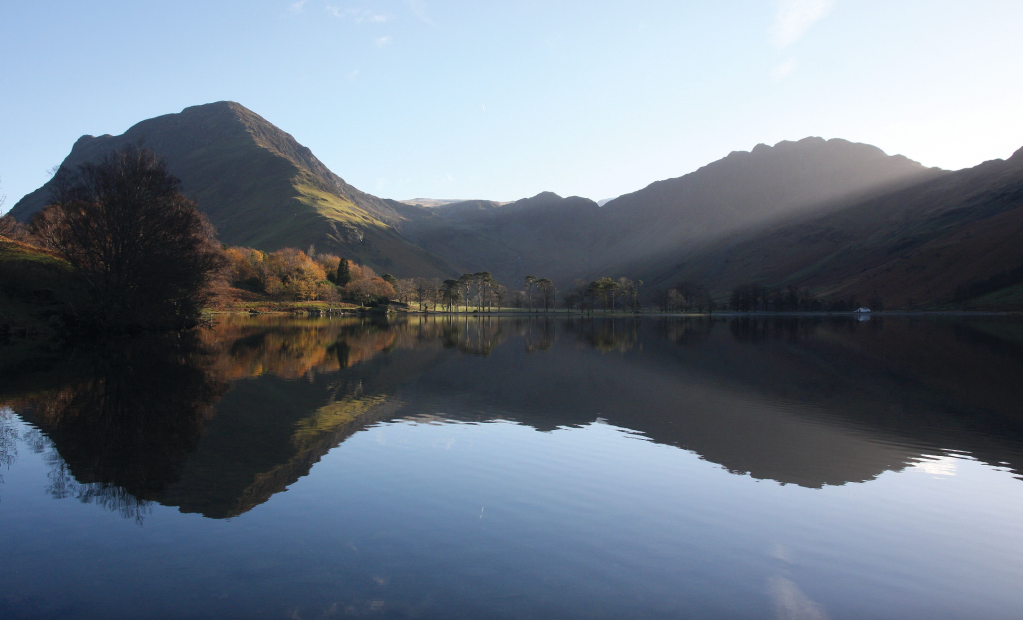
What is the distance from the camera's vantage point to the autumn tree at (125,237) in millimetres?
43969

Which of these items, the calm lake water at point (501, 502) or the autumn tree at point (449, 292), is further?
the autumn tree at point (449, 292)

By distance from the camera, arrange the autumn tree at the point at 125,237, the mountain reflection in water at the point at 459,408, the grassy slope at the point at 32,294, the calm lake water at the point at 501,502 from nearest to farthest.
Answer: the calm lake water at the point at 501,502 < the mountain reflection in water at the point at 459,408 < the grassy slope at the point at 32,294 < the autumn tree at the point at 125,237

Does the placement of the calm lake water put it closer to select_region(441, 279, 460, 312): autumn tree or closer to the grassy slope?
the grassy slope

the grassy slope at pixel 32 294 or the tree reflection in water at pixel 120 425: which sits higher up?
the grassy slope at pixel 32 294

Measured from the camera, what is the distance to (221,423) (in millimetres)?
15102

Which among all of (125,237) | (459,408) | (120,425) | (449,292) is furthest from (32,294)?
(449,292)

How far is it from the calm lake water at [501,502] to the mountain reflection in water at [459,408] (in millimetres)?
125

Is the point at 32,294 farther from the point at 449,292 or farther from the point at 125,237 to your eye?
the point at 449,292

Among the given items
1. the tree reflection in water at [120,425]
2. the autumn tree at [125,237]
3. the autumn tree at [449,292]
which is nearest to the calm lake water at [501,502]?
the tree reflection in water at [120,425]

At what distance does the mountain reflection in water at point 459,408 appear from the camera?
11.5 metres

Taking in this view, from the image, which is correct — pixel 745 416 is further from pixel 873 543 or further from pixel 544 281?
pixel 544 281

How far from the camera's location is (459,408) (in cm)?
1914

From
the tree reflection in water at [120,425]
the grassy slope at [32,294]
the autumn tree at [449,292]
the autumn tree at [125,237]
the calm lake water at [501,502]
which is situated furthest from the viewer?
the autumn tree at [449,292]

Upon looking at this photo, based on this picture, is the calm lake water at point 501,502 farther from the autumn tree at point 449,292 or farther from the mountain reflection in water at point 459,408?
the autumn tree at point 449,292
